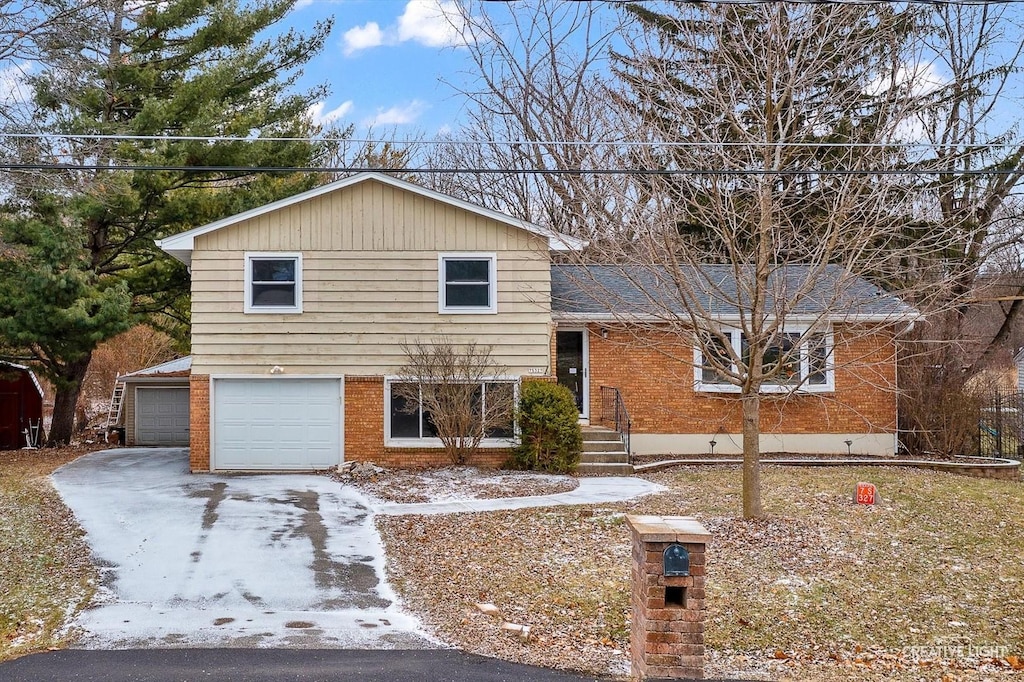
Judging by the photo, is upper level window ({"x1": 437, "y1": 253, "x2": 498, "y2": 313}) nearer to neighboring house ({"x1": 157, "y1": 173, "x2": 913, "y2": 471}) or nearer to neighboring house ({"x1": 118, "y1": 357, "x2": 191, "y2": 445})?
neighboring house ({"x1": 157, "y1": 173, "x2": 913, "y2": 471})

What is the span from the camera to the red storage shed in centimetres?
2269

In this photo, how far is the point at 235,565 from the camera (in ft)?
31.5

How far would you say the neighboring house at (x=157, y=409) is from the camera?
22.8 metres

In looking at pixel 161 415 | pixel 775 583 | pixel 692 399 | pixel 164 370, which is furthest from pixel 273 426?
pixel 775 583

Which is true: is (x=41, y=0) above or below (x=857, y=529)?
above

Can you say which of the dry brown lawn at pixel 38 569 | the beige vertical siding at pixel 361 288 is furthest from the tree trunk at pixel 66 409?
the dry brown lawn at pixel 38 569

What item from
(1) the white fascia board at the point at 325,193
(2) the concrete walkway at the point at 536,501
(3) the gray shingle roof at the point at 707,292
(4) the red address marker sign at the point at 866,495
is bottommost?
(2) the concrete walkway at the point at 536,501

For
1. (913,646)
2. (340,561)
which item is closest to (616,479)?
(340,561)

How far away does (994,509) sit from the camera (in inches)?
492

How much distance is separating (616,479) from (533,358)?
2.85m

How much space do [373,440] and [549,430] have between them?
135 inches

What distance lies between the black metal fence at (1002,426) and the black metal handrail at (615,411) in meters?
7.85

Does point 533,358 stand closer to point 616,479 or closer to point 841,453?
point 616,479

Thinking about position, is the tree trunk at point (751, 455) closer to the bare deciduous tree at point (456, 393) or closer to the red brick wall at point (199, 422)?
the bare deciduous tree at point (456, 393)
